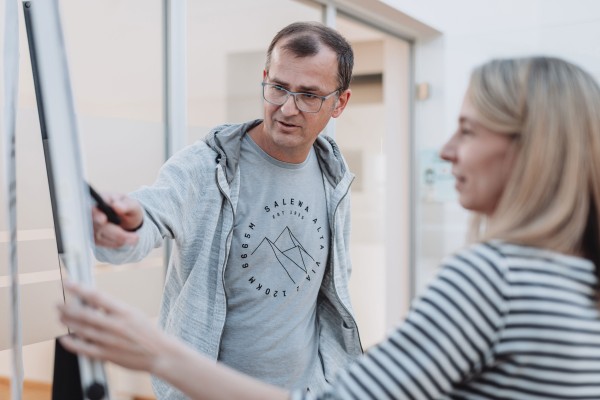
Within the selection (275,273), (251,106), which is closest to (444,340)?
(275,273)

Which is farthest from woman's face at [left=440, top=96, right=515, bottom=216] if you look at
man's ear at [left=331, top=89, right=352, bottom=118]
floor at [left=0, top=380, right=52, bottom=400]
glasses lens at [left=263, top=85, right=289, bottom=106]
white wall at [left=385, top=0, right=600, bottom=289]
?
white wall at [left=385, top=0, right=600, bottom=289]

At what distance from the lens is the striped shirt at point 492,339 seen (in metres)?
0.87

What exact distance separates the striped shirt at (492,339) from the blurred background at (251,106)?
0.38 meters

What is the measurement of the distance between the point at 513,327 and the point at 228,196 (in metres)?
0.99

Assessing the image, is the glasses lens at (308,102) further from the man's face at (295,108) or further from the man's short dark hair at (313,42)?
the man's short dark hair at (313,42)

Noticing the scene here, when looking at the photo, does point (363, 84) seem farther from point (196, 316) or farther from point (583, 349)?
point (583, 349)

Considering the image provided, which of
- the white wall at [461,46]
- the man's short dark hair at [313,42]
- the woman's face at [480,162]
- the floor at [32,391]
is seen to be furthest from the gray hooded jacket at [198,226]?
the white wall at [461,46]

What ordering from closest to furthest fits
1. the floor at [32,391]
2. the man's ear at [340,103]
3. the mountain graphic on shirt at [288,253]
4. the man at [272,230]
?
the man at [272,230], the mountain graphic on shirt at [288,253], the floor at [32,391], the man's ear at [340,103]

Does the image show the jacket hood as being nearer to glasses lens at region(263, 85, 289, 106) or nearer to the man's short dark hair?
glasses lens at region(263, 85, 289, 106)

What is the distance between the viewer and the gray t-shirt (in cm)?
178

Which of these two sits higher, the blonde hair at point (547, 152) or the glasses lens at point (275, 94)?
the glasses lens at point (275, 94)

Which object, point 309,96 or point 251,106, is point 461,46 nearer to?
point 251,106

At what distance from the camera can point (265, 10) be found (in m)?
3.46

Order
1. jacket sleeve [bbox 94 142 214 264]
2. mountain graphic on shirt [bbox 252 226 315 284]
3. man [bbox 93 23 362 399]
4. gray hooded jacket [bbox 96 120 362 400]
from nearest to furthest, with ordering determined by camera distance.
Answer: jacket sleeve [bbox 94 142 214 264]
gray hooded jacket [bbox 96 120 362 400]
man [bbox 93 23 362 399]
mountain graphic on shirt [bbox 252 226 315 284]
